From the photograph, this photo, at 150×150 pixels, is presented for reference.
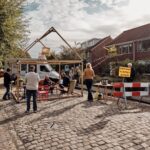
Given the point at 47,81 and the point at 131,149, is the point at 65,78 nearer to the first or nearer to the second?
the point at 47,81

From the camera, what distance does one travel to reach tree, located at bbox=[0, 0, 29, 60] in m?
12.7

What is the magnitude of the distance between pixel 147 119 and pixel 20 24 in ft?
24.7

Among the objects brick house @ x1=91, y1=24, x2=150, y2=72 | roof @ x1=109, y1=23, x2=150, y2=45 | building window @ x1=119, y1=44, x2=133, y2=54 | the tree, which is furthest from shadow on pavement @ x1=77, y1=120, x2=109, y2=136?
building window @ x1=119, y1=44, x2=133, y2=54

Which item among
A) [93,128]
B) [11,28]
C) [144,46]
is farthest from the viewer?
[144,46]

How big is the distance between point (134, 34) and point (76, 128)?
38140 mm

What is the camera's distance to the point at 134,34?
45.4 meters

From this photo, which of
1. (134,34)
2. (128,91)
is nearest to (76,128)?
(128,91)

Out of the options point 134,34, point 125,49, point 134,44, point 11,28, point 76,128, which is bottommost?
point 76,128

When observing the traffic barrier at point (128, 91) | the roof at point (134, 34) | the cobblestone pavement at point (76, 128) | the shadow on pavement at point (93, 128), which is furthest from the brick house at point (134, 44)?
the shadow on pavement at point (93, 128)

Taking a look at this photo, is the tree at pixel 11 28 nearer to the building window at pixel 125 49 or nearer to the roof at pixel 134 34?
the roof at pixel 134 34

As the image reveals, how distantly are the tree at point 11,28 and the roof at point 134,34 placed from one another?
2896 cm

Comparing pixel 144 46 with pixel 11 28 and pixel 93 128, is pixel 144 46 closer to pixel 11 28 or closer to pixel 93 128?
pixel 11 28

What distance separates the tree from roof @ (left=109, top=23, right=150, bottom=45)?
29.0 meters

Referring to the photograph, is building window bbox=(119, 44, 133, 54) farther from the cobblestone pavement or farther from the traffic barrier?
the cobblestone pavement
